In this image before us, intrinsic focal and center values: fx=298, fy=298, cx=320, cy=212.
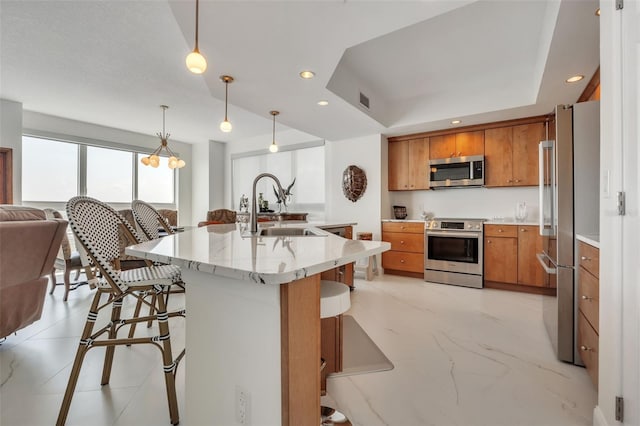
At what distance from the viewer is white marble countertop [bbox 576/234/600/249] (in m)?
1.52

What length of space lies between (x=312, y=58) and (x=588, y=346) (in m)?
2.68

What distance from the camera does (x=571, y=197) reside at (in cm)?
193

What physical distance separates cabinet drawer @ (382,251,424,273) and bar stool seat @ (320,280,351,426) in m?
3.29

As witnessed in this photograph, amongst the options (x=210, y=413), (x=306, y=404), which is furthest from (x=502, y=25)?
(x=210, y=413)

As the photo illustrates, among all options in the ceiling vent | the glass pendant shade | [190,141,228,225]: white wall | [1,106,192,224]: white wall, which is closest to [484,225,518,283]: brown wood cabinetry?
the ceiling vent

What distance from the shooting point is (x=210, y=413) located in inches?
42.8

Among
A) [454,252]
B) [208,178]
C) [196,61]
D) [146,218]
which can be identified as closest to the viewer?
[196,61]

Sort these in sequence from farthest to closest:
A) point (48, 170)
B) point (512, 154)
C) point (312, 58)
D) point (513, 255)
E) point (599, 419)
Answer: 1. point (48, 170)
2. point (512, 154)
3. point (513, 255)
4. point (312, 58)
5. point (599, 419)

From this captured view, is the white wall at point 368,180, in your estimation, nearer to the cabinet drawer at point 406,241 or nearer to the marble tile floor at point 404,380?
the cabinet drawer at point 406,241

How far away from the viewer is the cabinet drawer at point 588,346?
5.20ft

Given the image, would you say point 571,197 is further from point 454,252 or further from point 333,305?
point 454,252

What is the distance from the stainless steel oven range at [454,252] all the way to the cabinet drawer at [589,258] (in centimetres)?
219

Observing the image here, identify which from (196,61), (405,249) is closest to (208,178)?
(405,249)

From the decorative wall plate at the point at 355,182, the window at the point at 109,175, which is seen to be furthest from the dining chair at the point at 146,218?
the window at the point at 109,175
